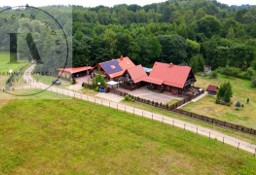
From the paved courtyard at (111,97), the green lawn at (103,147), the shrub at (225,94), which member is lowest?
the green lawn at (103,147)

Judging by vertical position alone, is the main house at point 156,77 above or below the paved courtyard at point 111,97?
above

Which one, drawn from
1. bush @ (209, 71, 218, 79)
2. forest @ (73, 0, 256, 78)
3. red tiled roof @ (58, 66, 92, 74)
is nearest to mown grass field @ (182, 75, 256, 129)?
bush @ (209, 71, 218, 79)

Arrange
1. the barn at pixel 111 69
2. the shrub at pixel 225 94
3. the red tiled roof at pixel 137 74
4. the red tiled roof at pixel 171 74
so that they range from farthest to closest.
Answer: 1. the barn at pixel 111 69
2. the red tiled roof at pixel 137 74
3. the red tiled roof at pixel 171 74
4. the shrub at pixel 225 94

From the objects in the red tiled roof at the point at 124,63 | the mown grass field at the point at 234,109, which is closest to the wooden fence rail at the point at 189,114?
the mown grass field at the point at 234,109

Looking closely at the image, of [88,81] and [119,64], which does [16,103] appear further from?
[119,64]

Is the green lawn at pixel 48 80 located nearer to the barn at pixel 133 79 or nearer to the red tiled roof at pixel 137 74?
the barn at pixel 133 79

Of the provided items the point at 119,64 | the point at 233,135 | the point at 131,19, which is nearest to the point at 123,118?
the point at 233,135

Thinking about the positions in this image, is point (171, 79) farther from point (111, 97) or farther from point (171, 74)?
point (111, 97)
